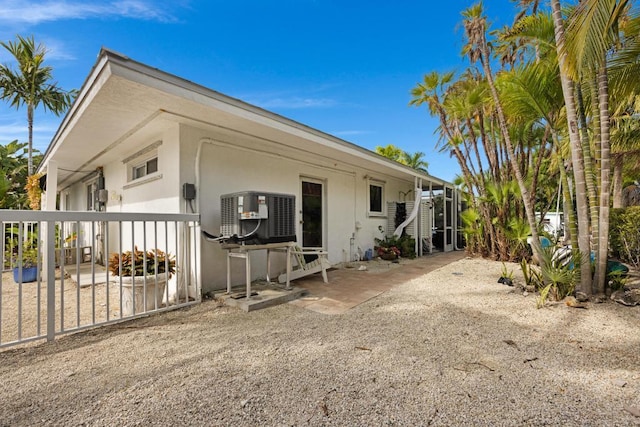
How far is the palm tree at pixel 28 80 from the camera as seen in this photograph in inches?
411

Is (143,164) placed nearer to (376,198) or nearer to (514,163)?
(376,198)

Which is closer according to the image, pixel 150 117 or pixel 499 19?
pixel 150 117

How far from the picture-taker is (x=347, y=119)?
1439 centimetres

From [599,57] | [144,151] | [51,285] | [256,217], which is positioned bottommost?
[51,285]

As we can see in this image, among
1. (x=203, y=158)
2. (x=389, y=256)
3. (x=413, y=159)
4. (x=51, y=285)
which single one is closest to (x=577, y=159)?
(x=389, y=256)

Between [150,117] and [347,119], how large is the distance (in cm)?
1160

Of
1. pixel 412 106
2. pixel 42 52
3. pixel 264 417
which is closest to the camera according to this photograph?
pixel 264 417

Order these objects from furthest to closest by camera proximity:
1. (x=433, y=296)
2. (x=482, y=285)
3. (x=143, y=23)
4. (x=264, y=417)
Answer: (x=143, y=23) < (x=482, y=285) < (x=433, y=296) < (x=264, y=417)

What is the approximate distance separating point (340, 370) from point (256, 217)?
7.43ft

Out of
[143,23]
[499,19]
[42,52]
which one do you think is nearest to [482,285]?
[499,19]

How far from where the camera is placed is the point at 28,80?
1073 centimetres

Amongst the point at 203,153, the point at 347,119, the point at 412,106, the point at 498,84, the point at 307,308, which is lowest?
the point at 307,308

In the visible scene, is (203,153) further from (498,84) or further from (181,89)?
(498,84)

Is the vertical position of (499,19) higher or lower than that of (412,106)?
higher
